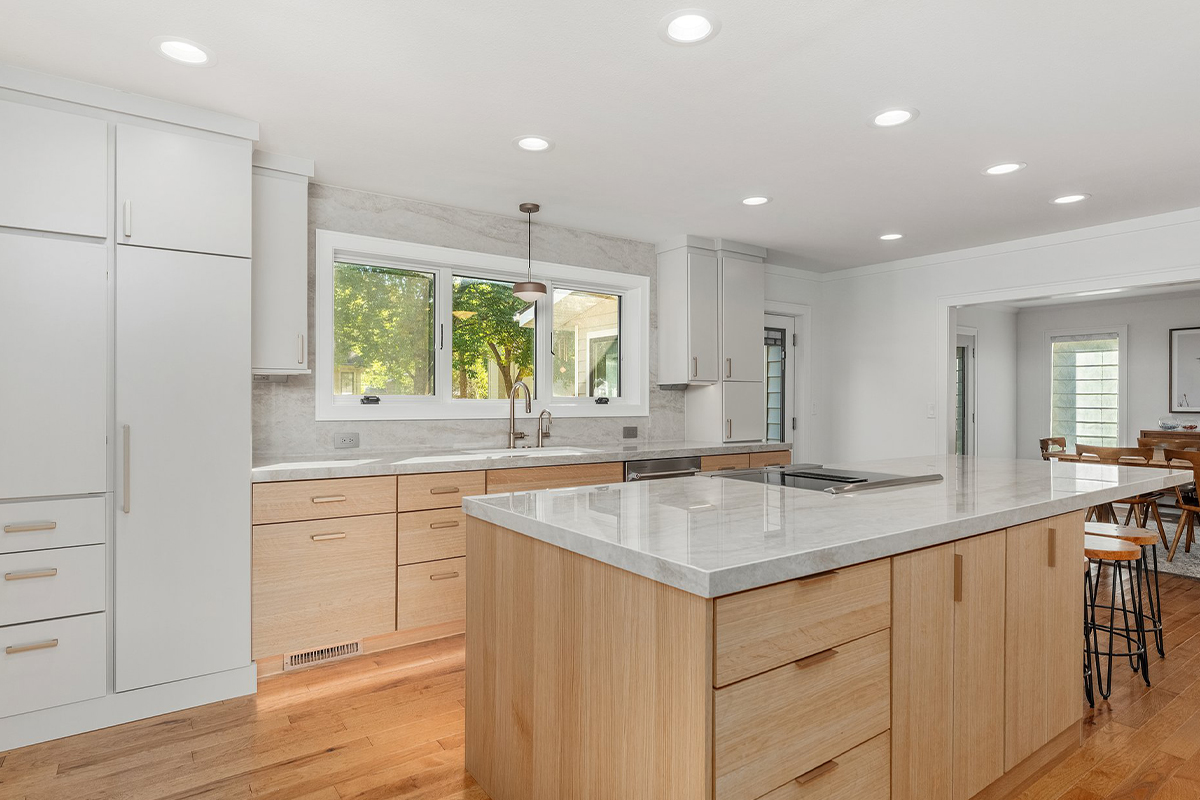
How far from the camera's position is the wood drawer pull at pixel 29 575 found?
222 centimetres

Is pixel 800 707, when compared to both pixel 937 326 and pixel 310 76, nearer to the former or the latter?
pixel 310 76

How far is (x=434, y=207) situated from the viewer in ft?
12.4

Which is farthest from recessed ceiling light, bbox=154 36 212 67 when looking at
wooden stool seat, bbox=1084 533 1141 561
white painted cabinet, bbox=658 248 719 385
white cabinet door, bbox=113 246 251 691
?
wooden stool seat, bbox=1084 533 1141 561

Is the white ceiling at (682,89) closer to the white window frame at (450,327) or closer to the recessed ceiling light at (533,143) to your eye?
the recessed ceiling light at (533,143)

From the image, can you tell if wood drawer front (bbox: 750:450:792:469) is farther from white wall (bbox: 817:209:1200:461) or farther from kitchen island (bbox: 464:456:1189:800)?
kitchen island (bbox: 464:456:1189:800)

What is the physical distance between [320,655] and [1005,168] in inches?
157

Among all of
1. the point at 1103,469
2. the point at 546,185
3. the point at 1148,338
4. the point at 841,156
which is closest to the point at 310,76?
the point at 546,185

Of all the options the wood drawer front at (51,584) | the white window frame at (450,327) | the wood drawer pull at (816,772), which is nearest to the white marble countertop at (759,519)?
the wood drawer pull at (816,772)

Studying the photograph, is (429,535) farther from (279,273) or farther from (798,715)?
(798,715)

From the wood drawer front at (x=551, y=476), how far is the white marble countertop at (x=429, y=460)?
29 millimetres

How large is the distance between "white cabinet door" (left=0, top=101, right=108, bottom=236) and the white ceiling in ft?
0.59

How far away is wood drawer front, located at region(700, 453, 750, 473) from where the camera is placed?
409cm

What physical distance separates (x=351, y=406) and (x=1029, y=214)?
4.20 meters

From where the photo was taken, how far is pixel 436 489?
3076 millimetres
